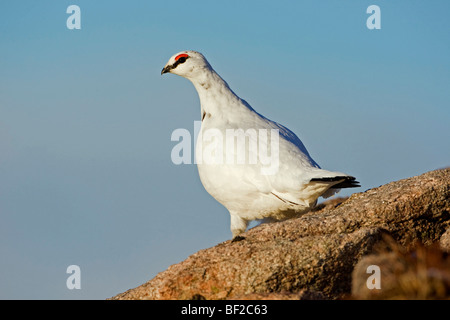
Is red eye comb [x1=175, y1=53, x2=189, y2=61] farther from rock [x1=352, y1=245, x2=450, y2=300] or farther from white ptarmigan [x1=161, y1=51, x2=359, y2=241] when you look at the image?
rock [x1=352, y1=245, x2=450, y2=300]

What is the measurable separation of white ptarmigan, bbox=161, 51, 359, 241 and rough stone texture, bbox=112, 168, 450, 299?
0.70 m

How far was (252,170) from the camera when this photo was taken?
32.9ft

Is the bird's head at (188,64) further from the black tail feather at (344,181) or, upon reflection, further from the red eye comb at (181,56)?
the black tail feather at (344,181)

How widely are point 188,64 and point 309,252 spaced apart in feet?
17.3

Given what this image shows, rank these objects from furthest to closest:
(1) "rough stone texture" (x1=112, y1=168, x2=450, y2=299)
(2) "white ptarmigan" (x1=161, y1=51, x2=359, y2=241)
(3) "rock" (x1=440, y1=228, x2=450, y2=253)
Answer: (2) "white ptarmigan" (x1=161, y1=51, x2=359, y2=241)
(3) "rock" (x1=440, y1=228, x2=450, y2=253)
(1) "rough stone texture" (x1=112, y1=168, x2=450, y2=299)

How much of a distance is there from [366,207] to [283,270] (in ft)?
7.20

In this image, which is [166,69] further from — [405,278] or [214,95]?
[405,278]

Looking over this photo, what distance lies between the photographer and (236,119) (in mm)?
11094

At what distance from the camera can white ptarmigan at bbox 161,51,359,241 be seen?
977cm

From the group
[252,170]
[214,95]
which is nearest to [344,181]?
[252,170]

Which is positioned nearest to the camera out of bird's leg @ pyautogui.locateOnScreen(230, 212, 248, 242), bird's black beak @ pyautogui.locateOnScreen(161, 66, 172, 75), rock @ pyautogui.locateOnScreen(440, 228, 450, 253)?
rock @ pyautogui.locateOnScreen(440, 228, 450, 253)

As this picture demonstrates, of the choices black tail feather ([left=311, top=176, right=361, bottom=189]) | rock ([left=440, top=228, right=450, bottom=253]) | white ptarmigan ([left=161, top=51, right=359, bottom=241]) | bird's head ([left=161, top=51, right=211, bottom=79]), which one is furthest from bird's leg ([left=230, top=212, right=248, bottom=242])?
rock ([left=440, top=228, right=450, bottom=253])

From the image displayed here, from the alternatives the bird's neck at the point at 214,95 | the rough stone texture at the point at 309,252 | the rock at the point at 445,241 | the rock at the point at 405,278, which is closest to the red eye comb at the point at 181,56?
the bird's neck at the point at 214,95
